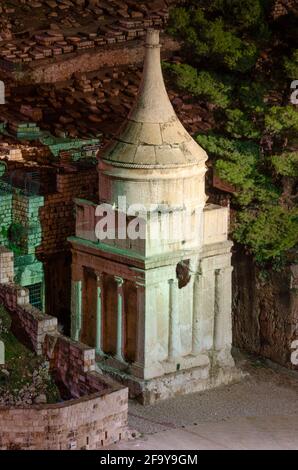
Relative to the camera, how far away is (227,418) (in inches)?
1526

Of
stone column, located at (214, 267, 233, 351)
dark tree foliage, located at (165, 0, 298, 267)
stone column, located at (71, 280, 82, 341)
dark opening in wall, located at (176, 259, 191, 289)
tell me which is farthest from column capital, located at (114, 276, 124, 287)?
dark tree foliage, located at (165, 0, 298, 267)

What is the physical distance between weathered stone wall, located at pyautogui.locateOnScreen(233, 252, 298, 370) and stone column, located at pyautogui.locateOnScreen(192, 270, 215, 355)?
9.28ft

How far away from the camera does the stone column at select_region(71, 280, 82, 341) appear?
40844 millimetres

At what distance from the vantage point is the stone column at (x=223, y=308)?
40.7 m

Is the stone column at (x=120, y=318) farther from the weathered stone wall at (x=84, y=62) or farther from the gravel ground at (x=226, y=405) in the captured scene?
the weathered stone wall at (x=84, y=62)

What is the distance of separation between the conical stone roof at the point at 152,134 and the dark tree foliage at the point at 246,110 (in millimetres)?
2694

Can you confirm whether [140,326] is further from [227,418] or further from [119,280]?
[227,418]

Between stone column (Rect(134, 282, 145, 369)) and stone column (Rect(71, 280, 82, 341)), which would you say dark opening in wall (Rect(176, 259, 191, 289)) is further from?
stone column (Rect(71, 280, 82, 341))

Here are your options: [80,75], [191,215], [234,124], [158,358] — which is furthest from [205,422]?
[80,75]

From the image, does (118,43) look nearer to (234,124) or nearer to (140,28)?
(140,28)

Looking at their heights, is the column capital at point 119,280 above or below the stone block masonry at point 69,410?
above

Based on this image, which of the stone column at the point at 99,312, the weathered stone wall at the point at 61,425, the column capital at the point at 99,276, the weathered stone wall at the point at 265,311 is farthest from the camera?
the weathered stone wall at the point at 265,311

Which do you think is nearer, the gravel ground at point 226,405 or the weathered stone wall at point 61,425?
the weathered stone wall at point 61,425

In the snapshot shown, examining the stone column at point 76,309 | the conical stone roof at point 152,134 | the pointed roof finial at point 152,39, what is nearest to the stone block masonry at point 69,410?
the stone column at point 76,309
